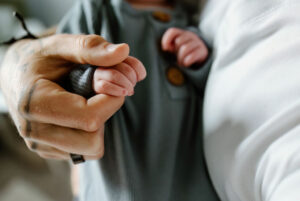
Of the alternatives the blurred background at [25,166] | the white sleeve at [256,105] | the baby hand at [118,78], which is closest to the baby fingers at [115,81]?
the baby hand at [118,78]

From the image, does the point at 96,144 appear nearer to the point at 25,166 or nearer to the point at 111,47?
the point at 111,47

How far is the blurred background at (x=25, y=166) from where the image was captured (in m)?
0.84

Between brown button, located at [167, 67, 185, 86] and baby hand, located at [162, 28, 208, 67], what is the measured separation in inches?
0.6

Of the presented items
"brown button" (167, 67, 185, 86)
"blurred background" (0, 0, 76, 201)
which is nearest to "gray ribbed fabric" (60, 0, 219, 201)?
"brown button" (167, 67, 185, 86)

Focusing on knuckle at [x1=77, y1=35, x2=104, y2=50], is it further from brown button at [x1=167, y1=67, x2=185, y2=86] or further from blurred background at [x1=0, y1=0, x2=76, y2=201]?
blurred background at [x1=0, y1=0, x2=76, y2=201]

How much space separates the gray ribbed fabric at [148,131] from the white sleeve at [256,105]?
0.05m

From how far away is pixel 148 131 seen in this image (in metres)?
0.37

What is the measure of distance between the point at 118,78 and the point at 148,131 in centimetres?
14

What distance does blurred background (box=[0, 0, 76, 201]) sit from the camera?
0.84 meters

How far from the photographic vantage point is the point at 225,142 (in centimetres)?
31

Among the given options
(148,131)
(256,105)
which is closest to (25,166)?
(148,131)

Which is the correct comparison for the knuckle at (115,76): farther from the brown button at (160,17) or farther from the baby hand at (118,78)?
the brown button at (160,17)

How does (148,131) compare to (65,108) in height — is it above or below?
below

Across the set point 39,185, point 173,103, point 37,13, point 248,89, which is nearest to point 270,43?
point 248,89
